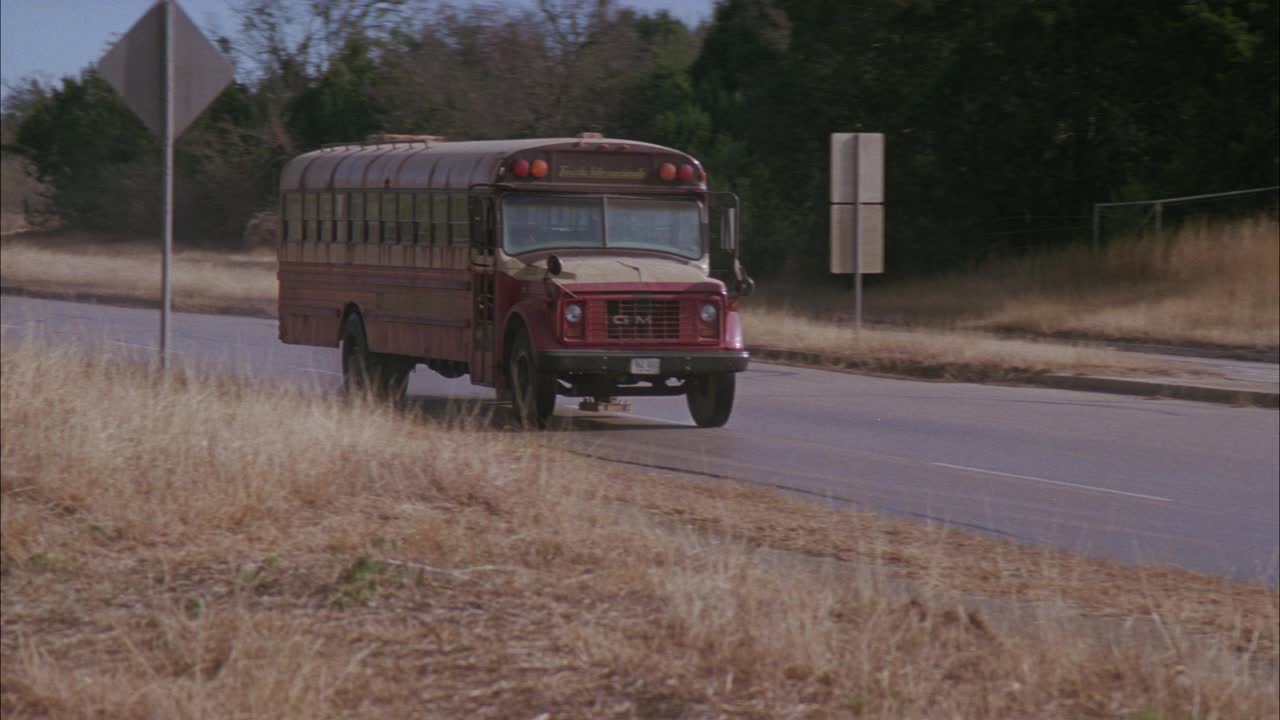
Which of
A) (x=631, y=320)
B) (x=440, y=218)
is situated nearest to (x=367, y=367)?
(x=440, y=218)

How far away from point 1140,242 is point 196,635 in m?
30.0

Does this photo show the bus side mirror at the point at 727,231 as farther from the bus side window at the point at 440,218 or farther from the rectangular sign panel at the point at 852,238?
the rectangular sign panel at the point at 852,238

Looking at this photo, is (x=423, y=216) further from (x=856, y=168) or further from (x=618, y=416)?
(x=856, y=168)

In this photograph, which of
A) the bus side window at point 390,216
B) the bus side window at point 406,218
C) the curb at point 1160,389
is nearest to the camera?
the bus side window at point 406,218

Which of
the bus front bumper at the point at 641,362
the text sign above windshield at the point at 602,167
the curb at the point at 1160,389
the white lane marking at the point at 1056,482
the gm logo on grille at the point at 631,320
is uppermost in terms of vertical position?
the text sign above windshield at the point at 602,167

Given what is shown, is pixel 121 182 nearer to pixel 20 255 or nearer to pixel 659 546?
pixel 20 255

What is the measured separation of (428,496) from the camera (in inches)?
385

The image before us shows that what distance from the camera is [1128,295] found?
106ft

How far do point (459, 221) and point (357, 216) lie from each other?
245 cm

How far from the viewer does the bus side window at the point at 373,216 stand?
18141mm

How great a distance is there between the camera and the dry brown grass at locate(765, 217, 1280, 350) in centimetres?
2917

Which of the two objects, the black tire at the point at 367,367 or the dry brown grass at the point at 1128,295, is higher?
the dry brown grass at the point at 1128,295

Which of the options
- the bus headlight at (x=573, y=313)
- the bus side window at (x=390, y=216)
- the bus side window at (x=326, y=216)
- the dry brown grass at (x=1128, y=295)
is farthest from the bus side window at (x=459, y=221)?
the dry brown grass at (x=1128, y=295)

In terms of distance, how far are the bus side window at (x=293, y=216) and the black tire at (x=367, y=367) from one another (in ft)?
5.74
